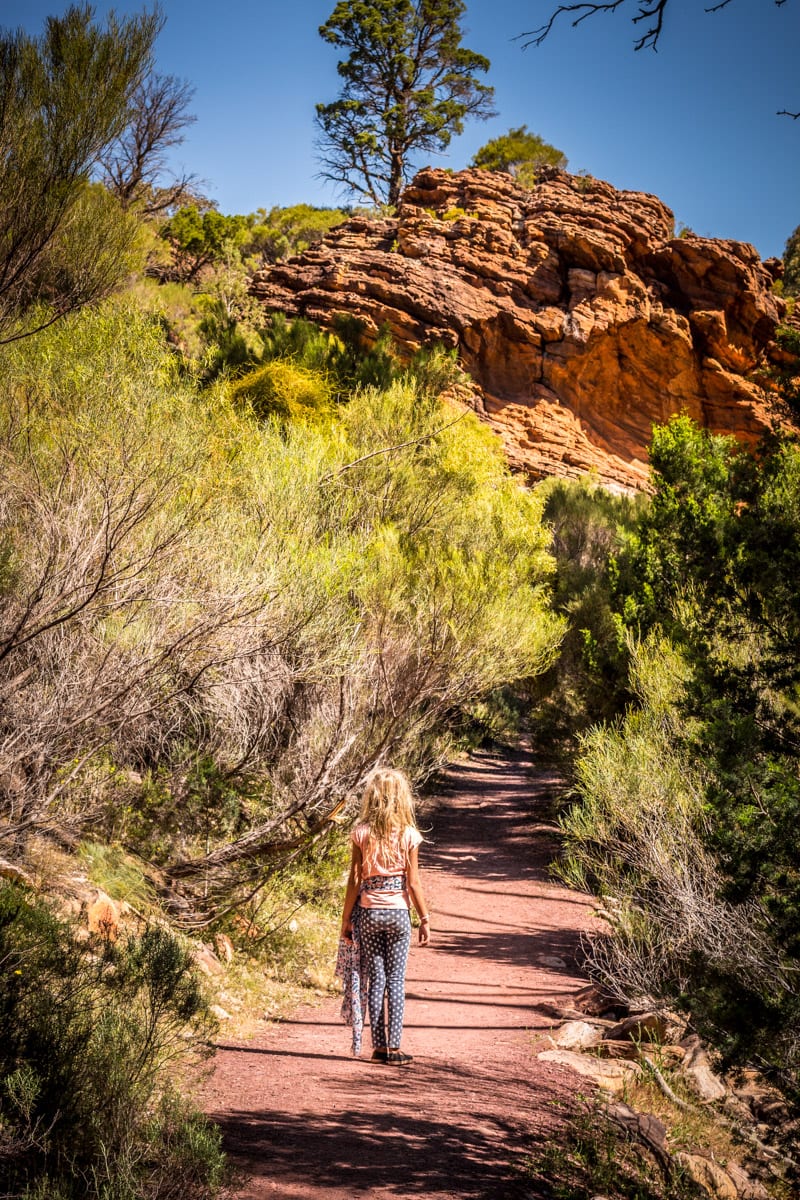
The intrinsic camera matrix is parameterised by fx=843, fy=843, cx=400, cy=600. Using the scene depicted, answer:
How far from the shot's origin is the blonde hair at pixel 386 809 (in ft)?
14.8

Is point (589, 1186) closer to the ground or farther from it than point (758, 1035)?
closer to the ground

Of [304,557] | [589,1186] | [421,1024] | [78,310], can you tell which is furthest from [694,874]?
[78,310]

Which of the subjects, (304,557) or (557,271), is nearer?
(304,557)

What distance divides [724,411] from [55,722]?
3244 cm

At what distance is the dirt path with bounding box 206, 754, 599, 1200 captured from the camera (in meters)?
3.61

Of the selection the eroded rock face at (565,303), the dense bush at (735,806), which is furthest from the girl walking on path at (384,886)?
the eroded rock face at (565,303)

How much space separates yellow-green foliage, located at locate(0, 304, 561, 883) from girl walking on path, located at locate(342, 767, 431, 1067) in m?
2.76

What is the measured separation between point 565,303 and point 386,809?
2941cm

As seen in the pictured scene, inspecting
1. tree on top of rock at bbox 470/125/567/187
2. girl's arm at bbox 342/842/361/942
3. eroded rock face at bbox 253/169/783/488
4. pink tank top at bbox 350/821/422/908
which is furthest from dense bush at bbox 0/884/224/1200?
tree on top of rock at bbox 470/125/567/187

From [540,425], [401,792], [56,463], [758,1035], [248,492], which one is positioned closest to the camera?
[758,1035]

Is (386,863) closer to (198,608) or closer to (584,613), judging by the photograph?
(198,608)

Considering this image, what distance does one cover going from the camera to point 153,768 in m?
9.15

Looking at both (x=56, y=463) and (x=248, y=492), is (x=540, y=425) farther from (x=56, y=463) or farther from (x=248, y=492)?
(x=56, y=463)

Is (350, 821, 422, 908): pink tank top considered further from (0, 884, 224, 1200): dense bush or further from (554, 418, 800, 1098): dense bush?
(554, 418, 800, 1098): dense bush
